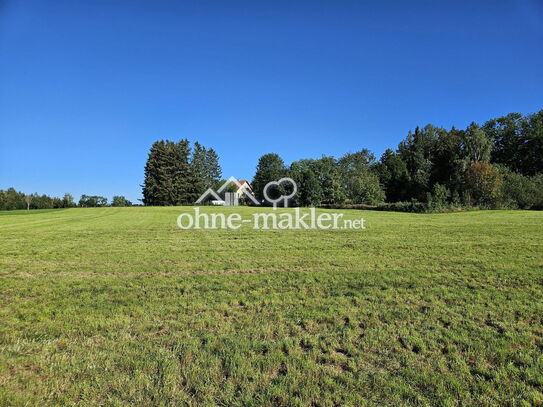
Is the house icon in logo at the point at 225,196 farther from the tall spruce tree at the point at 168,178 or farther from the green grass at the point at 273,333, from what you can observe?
the green grass at the point at 273,333

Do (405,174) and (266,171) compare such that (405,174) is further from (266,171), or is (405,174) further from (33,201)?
(33,201)

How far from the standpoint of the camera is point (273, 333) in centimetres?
373

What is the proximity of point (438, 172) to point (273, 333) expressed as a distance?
61201 mm

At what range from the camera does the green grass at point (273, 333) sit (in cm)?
263

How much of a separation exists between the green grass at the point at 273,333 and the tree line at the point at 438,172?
3237cm

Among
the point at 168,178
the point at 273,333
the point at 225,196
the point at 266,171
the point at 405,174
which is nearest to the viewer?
the point at 273,333

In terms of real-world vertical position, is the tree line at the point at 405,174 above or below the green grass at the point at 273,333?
above

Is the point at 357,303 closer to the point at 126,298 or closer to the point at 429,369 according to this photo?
the point at 429,369

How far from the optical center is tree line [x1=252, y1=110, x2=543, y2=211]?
36062 millimetres

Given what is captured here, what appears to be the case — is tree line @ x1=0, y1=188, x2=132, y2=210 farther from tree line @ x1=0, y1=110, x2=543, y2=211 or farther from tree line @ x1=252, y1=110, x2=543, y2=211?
tree line @ x1=252, y1=110, x2=543, y2=211

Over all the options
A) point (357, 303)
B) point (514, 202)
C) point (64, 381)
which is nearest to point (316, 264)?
point (357, 303)

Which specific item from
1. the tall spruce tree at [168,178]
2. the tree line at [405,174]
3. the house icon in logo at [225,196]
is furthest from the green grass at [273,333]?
the house icon in logo at [225,196]

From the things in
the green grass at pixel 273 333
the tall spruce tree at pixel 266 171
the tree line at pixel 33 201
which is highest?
the tall spruce tree at pixel 266 171

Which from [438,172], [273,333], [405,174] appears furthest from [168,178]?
[273,333]
